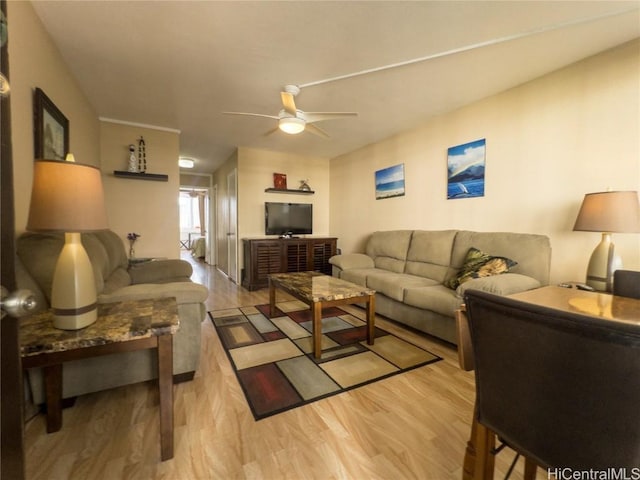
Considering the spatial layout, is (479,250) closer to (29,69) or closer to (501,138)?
(501,138)

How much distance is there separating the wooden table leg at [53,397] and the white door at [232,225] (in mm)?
3420

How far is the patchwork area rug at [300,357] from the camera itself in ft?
5.79

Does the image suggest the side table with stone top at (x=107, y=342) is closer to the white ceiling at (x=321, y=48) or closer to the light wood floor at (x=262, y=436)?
the light wood floor at (x=262, y=436)

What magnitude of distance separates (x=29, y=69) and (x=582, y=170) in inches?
160

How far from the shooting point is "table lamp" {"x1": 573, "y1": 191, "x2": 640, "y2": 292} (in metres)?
1.74

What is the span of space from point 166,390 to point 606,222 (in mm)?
2772

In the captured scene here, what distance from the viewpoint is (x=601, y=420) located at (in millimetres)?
587

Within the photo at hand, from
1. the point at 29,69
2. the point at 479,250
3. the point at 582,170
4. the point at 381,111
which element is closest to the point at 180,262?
the point at 29,69

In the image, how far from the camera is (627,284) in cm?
136

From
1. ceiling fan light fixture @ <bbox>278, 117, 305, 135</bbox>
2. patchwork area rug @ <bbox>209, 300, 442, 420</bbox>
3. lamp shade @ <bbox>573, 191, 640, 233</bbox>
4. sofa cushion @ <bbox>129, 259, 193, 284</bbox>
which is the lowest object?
patchwork area rug @ <bbox>209, 300, 442, 420</bbox>

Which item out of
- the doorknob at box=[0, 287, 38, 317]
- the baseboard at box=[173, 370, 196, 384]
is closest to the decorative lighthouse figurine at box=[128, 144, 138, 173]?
the baseboard at box=[173, 370, 196, 384]

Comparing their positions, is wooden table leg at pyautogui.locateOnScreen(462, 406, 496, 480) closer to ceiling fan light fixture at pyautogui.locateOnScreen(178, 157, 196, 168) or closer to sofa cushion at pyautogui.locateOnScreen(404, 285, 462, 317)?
sofa cushion at pyautogui.locateOnScreen(404, 285, 462, 317)

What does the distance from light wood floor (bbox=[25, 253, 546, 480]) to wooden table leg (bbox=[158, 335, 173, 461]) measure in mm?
77

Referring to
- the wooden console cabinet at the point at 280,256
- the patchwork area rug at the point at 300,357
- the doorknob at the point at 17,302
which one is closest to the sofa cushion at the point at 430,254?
the patchwork area rug at the point at 300,357
